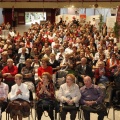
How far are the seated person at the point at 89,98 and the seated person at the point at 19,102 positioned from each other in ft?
3.79

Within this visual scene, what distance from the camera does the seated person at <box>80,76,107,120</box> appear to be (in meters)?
6.05

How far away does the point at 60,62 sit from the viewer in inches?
366

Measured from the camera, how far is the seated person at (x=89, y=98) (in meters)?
6.05

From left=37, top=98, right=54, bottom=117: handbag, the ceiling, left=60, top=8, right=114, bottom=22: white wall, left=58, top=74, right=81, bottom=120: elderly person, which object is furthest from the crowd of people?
left=60, top=8, right=114, bottom=22: white wall

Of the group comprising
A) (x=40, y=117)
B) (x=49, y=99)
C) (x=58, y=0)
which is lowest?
(x=40, y=117)

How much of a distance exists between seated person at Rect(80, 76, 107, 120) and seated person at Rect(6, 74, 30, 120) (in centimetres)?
116

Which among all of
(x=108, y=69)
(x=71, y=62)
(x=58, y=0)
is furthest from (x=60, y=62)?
(x=58, y=0)

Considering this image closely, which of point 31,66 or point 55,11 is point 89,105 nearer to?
point 31,66

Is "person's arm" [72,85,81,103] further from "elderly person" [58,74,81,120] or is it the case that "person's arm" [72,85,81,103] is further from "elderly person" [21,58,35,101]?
"elderly person" [21,58,35,101]

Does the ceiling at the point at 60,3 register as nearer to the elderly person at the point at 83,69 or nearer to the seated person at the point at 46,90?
the elderly person at the point at 83,69

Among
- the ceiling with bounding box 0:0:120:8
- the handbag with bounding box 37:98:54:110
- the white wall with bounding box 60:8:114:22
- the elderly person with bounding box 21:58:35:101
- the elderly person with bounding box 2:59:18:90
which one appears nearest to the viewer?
the handbag with bounding box 37:98:54:110

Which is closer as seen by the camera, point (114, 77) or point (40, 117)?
point (40, 117)

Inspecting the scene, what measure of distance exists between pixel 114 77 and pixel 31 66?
89.3 inches

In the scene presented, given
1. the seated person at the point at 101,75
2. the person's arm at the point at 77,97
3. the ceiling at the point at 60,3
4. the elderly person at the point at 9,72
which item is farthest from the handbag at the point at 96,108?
the ceiling at the point at 60,3
